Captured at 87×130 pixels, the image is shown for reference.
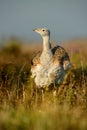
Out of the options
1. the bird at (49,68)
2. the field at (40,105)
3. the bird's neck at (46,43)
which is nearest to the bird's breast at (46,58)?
the bird at (49,68)

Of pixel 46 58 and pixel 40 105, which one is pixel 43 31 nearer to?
pixel 46 58

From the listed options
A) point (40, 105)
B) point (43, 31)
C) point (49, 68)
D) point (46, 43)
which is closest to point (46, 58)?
point (49, 68)

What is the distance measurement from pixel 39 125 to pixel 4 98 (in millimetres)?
2119

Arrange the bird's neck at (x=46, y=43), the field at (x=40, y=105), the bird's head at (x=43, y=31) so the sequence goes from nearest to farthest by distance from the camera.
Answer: the field at (x=40, y=105) → the bird's neck at (x=46, y=43) → the bird's head at (x=43, y=31)

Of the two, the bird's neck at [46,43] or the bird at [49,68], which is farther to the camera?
the bird's neck at [46,43]

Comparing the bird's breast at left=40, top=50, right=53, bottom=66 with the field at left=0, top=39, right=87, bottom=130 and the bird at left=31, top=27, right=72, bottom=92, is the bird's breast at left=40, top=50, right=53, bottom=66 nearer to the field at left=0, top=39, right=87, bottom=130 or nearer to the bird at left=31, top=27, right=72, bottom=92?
the bird at left=31, top=27, right=72, bottom=92

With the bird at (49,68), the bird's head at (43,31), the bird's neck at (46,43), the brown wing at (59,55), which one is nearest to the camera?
the bird at (49,68)

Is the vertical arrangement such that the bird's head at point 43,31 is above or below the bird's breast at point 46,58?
above

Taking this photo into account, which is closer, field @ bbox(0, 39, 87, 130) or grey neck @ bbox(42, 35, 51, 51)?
field @ bbox(0, 39, 87, 130)

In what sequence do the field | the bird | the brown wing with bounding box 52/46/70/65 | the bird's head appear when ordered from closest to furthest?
the field → the bird → the brown wing with bounding box 52/46/70/65 → the bird's head

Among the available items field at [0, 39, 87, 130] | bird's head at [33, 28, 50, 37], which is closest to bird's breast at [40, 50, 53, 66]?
field at [0, 39, 87, 130]

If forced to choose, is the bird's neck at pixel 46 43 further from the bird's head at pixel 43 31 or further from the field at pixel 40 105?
the field at pixel 40 105

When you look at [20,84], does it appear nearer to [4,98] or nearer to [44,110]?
[4,98]

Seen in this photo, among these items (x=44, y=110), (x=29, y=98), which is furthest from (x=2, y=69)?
(x=44, y=110)
